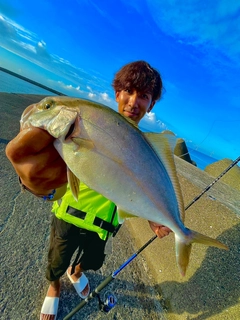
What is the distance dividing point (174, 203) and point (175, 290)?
1.70 meters

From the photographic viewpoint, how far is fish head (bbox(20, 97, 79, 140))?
3.87 ft

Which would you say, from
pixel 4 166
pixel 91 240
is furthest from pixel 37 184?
pixel 4 166

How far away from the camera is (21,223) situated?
9.17 feet

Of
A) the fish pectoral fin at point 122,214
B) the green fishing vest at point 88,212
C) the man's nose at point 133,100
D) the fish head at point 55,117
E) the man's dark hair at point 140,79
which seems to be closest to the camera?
the fish head at point 55,117

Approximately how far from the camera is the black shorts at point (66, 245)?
2086mm

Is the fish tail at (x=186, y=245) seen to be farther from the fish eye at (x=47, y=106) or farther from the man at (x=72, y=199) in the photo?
the fish eye at (x=47, y=106)

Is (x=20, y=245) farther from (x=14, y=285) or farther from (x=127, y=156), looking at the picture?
(x=127, y=156)

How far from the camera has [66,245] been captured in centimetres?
210

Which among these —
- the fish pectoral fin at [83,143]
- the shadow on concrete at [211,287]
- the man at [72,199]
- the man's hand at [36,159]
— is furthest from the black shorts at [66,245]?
the fish pectoral fin at [83,143]

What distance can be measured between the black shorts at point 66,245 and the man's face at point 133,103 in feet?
4.37

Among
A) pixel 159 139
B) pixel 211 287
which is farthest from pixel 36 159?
pixel 211 287

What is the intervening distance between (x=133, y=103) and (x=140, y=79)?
381mm

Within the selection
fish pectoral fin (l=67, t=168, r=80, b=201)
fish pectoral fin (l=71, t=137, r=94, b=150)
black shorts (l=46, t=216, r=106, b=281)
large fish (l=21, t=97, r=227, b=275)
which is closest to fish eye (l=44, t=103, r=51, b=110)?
large fish (l=21, t=97, r=227, b=275)

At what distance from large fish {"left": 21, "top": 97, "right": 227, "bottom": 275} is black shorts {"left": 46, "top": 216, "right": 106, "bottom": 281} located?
1.00 metres
